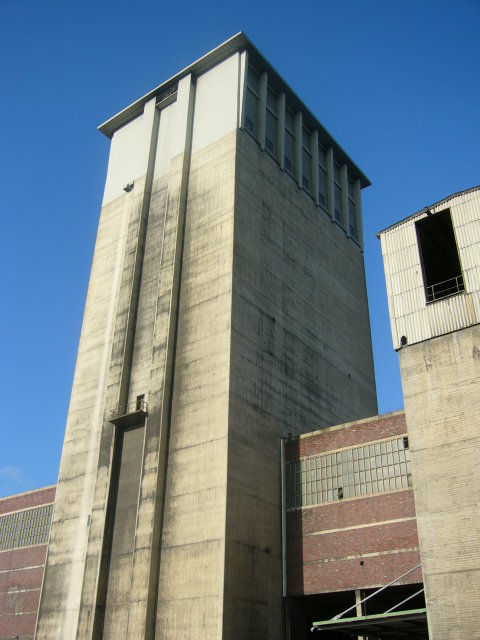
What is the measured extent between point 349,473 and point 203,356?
898 centimetres

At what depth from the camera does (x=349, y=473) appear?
3095 centimetres

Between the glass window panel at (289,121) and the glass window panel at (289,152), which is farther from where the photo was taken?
the glass window panel at (289,121)

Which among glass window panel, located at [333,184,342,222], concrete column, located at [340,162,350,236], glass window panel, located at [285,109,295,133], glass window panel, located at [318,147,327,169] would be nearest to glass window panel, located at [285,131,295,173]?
glass window panel, located at [285,109,295,133]

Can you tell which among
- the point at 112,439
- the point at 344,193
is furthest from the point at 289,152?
the point at 112,439

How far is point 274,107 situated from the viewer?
45.5 metres

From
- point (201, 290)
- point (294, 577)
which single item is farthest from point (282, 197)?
point (294, 577)

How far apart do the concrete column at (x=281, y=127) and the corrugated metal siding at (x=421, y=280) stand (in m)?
15.8

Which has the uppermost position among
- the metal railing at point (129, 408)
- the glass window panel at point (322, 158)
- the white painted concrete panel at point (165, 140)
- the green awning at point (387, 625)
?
the glass window panel at point (322, 158)

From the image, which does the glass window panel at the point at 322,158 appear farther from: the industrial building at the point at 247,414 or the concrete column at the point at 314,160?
the industrial building at the point at 247,414

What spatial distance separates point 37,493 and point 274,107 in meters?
29.9

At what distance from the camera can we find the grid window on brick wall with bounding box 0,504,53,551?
40125 millimetres

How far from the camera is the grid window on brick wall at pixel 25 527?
1580 inches

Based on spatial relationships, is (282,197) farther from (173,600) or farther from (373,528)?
(173,600)

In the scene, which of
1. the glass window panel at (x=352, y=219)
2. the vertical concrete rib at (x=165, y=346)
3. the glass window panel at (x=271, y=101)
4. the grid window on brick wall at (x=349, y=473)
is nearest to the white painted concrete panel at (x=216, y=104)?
the vertical concrete rib at (x=165, y=346)
